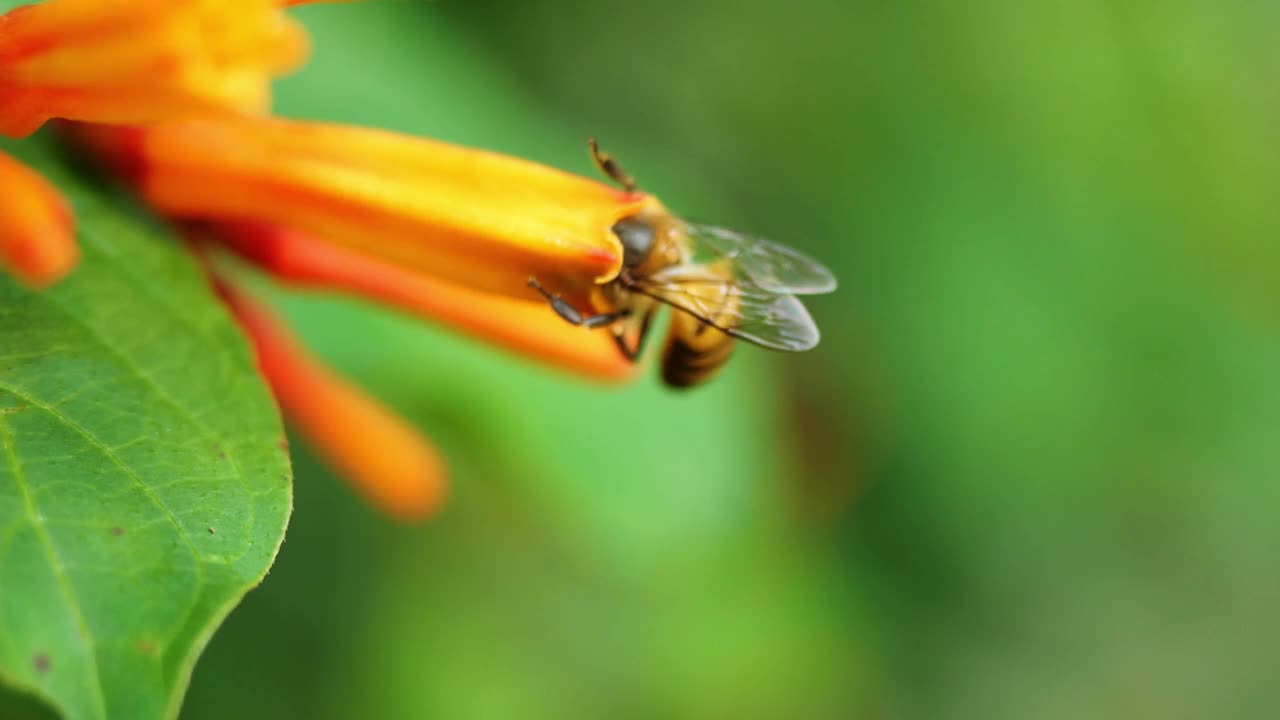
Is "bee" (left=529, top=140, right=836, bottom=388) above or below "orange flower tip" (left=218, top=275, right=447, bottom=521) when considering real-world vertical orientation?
above

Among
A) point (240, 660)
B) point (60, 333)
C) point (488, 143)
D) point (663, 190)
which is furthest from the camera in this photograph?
point (663, 190)

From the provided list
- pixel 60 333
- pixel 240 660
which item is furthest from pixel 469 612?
pixel 60 333

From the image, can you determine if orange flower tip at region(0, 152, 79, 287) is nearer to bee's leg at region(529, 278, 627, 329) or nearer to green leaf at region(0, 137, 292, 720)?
green leaf at region(0, 137, 292, 720)

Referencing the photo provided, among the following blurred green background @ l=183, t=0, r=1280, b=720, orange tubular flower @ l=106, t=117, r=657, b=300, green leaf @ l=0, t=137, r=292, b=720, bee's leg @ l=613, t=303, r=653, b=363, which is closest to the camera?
green leaf @ l=0, t=137, r=292, b=720

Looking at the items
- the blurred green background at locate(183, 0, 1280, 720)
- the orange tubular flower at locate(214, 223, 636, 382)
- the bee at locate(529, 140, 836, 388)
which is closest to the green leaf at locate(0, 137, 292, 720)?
the orange tubular flower at locate(214, 223, 636, 382)

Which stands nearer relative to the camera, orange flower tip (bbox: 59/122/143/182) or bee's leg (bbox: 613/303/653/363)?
orange flower tip (bbox: 59/122/143/182)

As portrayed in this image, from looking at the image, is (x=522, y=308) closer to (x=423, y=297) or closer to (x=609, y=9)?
(x=423, y=297)

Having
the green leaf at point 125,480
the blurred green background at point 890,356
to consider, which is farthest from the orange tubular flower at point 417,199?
the blurred green background at point 890,356
